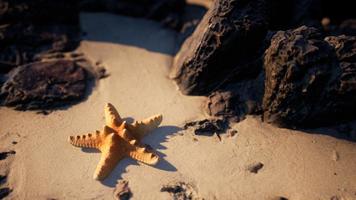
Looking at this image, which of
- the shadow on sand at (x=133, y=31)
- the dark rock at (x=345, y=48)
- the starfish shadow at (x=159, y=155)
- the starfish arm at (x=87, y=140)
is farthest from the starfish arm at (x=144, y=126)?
the dark rock at (x=345, y=48)

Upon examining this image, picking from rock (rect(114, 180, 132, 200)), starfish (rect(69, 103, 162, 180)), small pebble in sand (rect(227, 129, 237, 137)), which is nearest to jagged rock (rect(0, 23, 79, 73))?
starfish (rect(69, 103, 162, 180))

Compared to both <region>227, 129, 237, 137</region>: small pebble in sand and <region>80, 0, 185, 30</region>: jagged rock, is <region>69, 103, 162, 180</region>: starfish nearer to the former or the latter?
<region>227, 129, 237, 137</region>: small pebble in sand

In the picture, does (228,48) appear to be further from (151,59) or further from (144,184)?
(144,184)

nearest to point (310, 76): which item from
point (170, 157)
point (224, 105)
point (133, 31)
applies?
point (224, 105)

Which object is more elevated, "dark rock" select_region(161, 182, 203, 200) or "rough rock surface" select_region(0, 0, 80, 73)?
"rough rock surface" select_region(0, 0, 80, 73)

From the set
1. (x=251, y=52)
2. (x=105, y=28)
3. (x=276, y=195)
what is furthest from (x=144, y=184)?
(x=105, y=28)

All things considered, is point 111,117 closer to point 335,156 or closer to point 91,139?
point 91,139

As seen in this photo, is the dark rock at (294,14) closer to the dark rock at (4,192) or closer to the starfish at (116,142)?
the starfish at (116,142)
